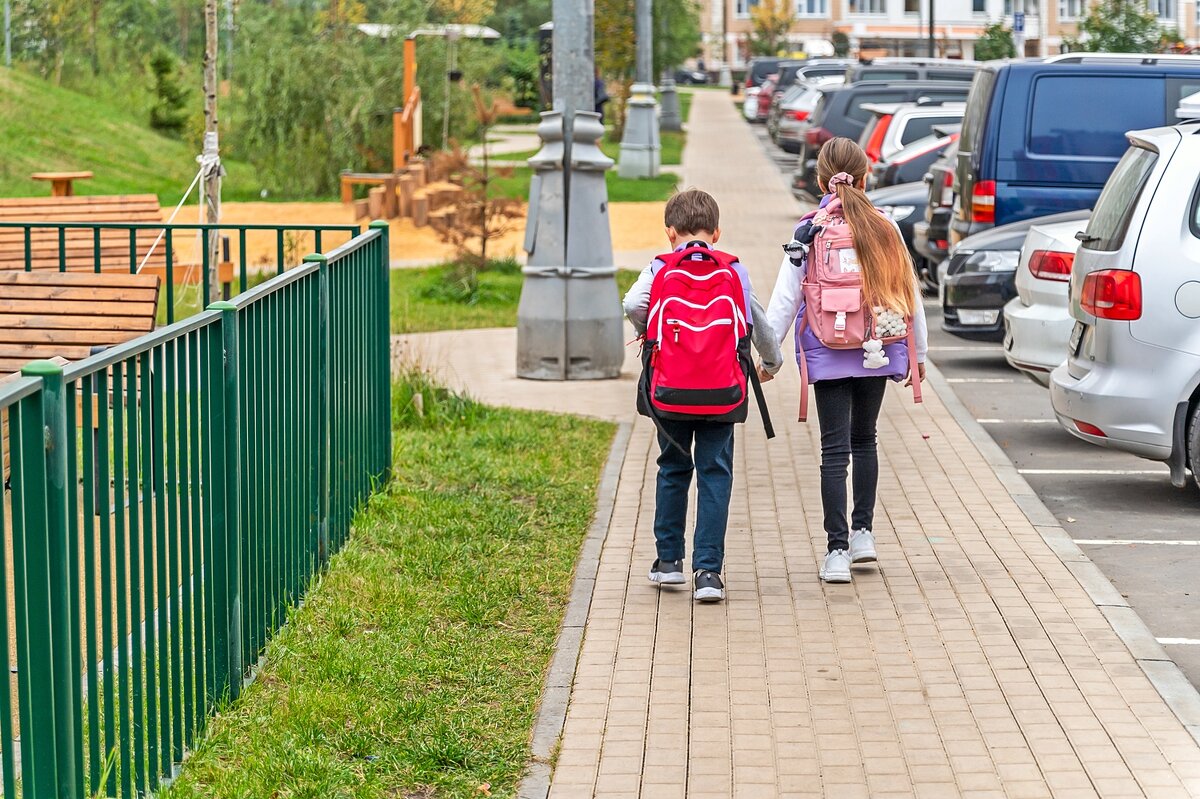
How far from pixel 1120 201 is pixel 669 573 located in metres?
3.03

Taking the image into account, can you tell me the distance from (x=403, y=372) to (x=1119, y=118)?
21.0 ft

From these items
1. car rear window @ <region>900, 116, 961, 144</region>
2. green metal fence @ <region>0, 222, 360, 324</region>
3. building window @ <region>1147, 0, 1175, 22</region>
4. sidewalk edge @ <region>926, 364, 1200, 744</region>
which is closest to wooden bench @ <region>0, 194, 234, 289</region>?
green metal fence @ <region>0, 222, 360, 324</region>

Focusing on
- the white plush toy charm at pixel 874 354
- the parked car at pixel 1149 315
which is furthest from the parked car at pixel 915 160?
the white plush toy charm at pixel 874 354

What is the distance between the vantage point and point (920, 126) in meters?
22.9

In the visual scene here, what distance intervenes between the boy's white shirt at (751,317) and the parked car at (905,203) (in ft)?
36.1

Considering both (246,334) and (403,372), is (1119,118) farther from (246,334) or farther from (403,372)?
(246,334)

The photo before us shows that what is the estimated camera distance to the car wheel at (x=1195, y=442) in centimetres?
791

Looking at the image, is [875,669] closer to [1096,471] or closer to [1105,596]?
[1105,596]

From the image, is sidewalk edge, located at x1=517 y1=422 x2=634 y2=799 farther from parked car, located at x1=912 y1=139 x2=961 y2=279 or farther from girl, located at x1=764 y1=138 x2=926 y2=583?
parked car, located at x1=912 y1=139 x2=961 y2=279

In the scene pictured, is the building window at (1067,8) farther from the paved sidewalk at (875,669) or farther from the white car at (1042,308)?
the paved sidewalk at (875,669)

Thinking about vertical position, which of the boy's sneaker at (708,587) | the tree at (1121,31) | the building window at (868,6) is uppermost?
the building window at (868,6)

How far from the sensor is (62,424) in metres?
3.66

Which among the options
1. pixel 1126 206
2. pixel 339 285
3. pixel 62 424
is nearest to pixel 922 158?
pixel 1126 206

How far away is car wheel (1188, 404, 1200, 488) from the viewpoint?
7910 mm
